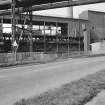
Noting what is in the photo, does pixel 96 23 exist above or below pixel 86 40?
above

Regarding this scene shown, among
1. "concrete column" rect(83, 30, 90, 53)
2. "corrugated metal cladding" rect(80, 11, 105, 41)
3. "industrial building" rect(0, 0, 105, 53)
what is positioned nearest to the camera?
"industrial building" rect(0, 0, 105, 53)

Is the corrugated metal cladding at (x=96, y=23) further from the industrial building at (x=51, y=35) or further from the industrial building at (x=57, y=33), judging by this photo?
the industrial building at (x=51, y=35)

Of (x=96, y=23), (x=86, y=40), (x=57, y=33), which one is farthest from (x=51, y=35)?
(x=96, y=23)

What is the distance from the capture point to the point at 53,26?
82.8 metres

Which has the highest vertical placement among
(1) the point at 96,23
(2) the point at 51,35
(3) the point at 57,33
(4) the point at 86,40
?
(1) the point at 96,23

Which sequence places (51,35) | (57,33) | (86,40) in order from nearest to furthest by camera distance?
(51,35)
(57,33)
(86,40)

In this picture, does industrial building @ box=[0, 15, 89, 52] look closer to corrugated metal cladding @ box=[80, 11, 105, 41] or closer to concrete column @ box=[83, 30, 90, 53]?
concrete column @ box=[83, 30, 90, 53]

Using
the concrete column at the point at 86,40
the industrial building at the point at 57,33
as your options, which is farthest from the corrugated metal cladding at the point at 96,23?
the concrete column at the point at 86,40

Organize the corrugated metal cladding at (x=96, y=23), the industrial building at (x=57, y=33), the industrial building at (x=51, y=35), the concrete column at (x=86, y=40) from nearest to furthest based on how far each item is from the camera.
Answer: the industrial building at (x=57, y=33)
the industrial building at (x=51, y=35)
the concrete column at (x=86, y=40)
the corrugated metal cladding at (x=96, y=23)

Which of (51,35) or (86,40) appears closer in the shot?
(51,35)

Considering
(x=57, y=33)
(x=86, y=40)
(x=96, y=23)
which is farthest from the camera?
(x=96, y=23)

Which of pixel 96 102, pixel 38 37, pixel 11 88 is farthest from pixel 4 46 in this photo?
pixel 96 102

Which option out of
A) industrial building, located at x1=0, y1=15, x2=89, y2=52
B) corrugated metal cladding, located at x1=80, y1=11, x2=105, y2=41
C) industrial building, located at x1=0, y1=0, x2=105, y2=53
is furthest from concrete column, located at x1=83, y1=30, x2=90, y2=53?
corrugated metal cladding, located at x1=80, y1=11, x2=105, y2=41

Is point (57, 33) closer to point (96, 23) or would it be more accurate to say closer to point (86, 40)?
point (86, 40)
